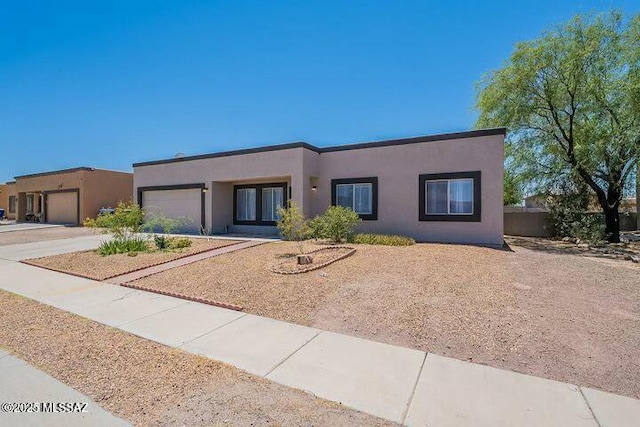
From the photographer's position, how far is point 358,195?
1445 cm

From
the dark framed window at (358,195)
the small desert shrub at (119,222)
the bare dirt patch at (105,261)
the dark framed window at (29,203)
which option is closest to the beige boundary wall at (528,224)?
the dark framed window at (358,195)

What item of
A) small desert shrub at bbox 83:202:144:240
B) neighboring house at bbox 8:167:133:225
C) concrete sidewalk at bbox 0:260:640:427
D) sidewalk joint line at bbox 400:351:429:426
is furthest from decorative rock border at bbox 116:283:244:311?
neighboring house at bbox 8:167:133:225

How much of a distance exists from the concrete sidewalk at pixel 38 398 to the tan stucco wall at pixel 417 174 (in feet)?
39.0

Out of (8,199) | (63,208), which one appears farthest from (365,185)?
(8,199)

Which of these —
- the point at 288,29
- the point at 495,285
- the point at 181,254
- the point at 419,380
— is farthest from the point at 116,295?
the point at 288,29

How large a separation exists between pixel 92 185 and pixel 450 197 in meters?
26.0

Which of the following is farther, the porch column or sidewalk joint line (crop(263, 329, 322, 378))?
the porch column

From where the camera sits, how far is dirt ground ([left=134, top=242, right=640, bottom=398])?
3.91 metres

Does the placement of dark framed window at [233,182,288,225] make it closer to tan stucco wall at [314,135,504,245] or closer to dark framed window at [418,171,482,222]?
tan stucco wall at [314,135,504,245]

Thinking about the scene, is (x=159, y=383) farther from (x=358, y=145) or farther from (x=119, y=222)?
(x=358, y=145)

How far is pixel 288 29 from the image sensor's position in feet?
37.9

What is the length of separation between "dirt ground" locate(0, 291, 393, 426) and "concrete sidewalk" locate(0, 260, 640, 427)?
0.22m

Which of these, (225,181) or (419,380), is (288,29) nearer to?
(225,181)

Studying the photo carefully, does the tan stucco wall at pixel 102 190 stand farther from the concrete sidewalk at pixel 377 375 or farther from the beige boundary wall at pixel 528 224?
the beige boundary wall at pixel 528 224
